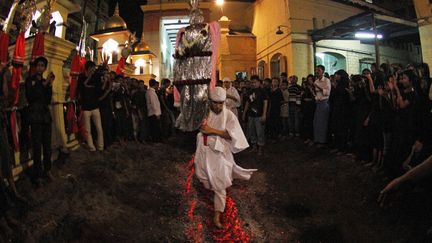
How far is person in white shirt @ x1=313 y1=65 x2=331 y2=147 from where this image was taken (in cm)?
795

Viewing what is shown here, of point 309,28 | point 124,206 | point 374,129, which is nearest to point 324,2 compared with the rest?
point 309,28

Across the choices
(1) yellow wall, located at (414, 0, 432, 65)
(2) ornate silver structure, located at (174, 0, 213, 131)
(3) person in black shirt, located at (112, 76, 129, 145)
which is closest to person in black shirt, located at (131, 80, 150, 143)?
(3) person in black shirt, located at (112, 76, 129, 145)

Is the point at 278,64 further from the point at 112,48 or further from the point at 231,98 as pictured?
the point at 231,98

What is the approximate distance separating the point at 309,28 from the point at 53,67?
1482cm

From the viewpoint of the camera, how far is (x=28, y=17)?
5367mm

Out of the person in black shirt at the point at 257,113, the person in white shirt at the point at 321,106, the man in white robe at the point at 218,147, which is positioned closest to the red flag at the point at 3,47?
the man in white robe at the point at 218,147

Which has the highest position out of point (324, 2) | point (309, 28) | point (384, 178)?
point (324, 2)

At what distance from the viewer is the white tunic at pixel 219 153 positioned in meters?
4.71

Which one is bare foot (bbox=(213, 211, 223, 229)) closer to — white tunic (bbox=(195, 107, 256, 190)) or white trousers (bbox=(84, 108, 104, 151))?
white tunic (bbox=(195, 107, 256, 190))

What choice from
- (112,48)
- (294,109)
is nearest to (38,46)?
(294,109)

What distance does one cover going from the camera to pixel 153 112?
30.6 ft

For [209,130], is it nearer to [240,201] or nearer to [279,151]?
[240,201]

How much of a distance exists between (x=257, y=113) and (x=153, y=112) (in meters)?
3.10

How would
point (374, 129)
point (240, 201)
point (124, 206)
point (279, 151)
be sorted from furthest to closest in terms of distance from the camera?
point (279, 151) → point (374, 129) → point (240, 201) → point (124, 206)
